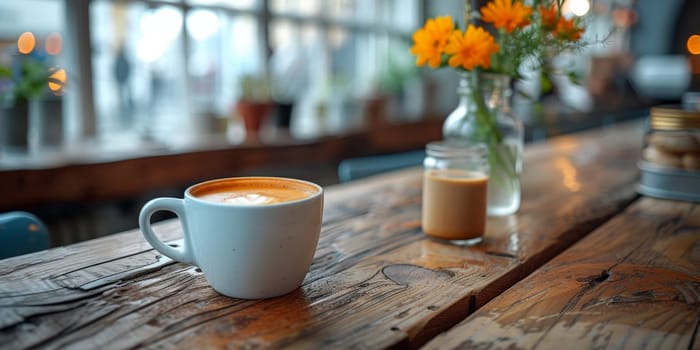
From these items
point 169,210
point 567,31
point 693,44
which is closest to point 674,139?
point 567,31

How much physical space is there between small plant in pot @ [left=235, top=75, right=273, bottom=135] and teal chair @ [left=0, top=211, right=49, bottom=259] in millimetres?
1724

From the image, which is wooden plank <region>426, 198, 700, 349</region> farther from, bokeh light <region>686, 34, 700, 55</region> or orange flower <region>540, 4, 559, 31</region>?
bokeh light <region>686, 34, 700, 55</region>

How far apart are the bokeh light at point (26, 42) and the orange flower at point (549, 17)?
2.01m

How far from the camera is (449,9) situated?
15.2 ft

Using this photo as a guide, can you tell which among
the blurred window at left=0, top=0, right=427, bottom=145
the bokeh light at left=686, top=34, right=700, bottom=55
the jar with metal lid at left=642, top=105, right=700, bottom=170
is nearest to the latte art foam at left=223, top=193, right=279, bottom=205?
the jar with metal lid at left=642, top=105, right=700, bottom=170

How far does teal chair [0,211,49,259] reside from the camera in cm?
94

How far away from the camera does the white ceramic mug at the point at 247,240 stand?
0.66 meters

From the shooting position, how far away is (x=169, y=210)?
2.28 ft

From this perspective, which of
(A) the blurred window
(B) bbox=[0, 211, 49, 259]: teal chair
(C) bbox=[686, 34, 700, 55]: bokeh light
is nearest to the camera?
(B) bbox=[0, 211, 49, 259]: teal chair

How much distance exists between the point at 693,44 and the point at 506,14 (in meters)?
11.0

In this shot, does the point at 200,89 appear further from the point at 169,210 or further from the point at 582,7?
the point at 169,210

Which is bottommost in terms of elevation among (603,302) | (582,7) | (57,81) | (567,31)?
(603,302)

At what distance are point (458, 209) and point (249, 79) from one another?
2.12 m

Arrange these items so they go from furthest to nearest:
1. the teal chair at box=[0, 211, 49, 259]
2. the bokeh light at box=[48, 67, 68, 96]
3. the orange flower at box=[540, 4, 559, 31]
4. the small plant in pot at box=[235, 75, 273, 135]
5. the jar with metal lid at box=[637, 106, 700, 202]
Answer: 1. the small plant in pot at box=[235, 75, 273, 135]
2. the bokeh light at box=[48, 67, 68, 96]
3. the jar with metal lid at box=[637, 106, 700, 202]
4. the orange flower at box=[540, 4, 559, 31]
5. the teal chair at box=[0, 211, 49, 259]
